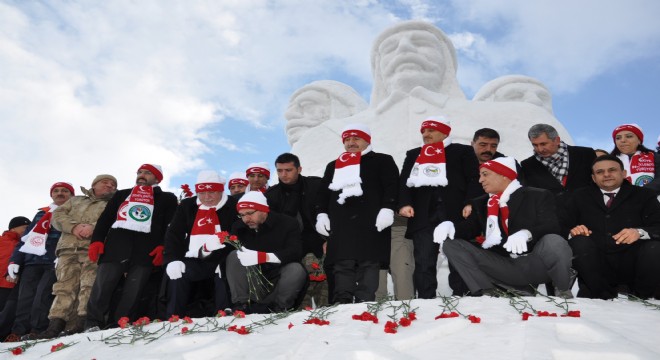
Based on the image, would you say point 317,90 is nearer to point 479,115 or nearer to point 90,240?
point 479,115

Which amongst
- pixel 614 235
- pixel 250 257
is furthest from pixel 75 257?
pixel 614 235

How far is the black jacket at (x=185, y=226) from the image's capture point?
5305mm

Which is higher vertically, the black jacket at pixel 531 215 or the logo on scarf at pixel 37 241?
the black jacket at pixel 531 215

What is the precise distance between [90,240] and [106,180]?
793mm

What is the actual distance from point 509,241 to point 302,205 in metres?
2.34

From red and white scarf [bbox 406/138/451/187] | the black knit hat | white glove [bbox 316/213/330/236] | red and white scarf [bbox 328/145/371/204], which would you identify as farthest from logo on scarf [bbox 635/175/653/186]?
the black knit hat

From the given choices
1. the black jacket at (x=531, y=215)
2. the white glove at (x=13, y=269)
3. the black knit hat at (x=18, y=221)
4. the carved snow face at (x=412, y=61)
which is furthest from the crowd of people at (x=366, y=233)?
the carved snow face at (x=412, y=61)

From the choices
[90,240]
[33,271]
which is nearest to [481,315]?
[90,240]

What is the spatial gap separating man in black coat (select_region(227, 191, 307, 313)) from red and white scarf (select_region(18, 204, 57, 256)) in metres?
3.02

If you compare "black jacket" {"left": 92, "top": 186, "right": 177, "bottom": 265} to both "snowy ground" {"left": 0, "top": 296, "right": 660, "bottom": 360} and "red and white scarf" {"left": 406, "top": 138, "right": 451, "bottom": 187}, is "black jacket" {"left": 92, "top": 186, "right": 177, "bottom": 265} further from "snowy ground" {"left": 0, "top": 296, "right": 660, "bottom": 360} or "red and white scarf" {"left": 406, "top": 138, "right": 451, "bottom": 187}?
"red and white scarf" {"left": 406, "top": 138, "right": 451, "bottom": 187}

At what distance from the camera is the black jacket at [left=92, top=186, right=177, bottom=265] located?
5555mm

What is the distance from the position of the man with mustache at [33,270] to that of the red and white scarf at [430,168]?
438 cm

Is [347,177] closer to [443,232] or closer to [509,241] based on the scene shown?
[443,232]

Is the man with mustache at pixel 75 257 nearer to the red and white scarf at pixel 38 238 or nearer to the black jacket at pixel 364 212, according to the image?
the red and white scarf at pixel 38 238
